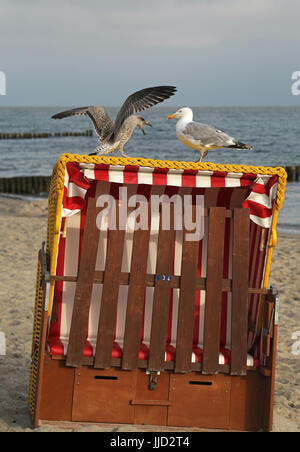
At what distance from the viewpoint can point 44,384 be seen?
155 inches

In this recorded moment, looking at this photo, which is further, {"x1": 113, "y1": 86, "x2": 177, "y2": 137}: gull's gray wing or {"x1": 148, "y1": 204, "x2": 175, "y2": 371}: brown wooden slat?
{"x1": 113, "y1": 86, "x2": 177, "y2": 137}: gull's gray wing

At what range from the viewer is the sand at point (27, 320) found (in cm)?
433

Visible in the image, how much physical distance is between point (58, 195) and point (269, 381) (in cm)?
179

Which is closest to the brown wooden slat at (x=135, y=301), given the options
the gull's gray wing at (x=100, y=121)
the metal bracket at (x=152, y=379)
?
the metal bracket at (x=152, y=379)

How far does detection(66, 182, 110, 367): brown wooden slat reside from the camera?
12.8 ft

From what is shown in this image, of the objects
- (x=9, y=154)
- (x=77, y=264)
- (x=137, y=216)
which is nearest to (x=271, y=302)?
(x=137, y=216)

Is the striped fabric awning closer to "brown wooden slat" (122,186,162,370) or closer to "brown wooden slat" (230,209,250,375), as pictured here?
"brown wooden slat" (230,209,250,375)

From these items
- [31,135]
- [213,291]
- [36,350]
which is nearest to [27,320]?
[36,350]

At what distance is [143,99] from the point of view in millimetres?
4238

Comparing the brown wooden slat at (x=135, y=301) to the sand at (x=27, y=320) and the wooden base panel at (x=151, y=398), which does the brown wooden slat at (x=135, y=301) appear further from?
the sand at (x=27, y=320)

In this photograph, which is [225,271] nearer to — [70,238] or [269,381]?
[269,381]

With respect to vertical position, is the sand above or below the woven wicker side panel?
below

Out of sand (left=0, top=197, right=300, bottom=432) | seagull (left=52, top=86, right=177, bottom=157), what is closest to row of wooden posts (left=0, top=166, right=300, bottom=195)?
sand (left=0, top=197, right=300, bottom=432)

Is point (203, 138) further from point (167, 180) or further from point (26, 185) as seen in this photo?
point (26, 185)
